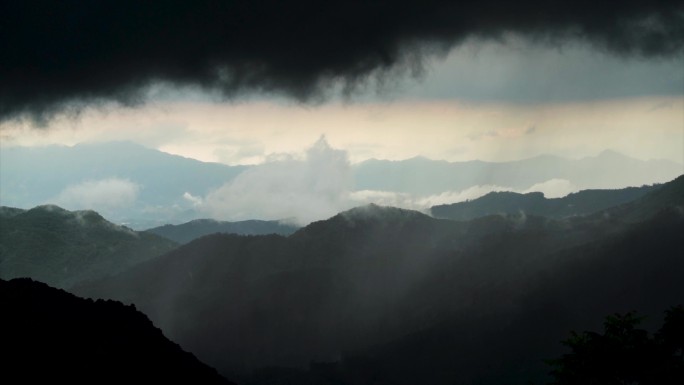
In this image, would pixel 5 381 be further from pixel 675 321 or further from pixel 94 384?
pixel 675 321

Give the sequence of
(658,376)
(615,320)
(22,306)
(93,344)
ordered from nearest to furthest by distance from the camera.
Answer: (658,376) → (615,320) → (93,344) → (22,306)

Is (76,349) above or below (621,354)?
above

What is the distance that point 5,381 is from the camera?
474ft

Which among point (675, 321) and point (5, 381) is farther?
point (5, 381)

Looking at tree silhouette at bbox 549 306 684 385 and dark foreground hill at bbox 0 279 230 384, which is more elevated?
dark foreground hill at bbox 0 279 230 384

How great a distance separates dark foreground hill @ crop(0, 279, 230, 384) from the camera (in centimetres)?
Answer: 15462

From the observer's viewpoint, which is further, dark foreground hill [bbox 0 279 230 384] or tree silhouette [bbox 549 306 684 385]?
dark foreground hill [bbox 0 279 230 384]

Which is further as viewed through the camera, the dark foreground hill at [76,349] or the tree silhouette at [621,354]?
the dark foreground hill at [76,349]

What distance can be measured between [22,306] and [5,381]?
1798 inches

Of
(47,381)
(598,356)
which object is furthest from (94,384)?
(598,356)

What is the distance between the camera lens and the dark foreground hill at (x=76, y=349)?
507 ft

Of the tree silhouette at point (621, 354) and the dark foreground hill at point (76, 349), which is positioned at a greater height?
the dark foreground hill at point (76, 349)

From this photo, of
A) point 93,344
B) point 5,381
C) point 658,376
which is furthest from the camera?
point 93,344

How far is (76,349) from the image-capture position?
168 meters
